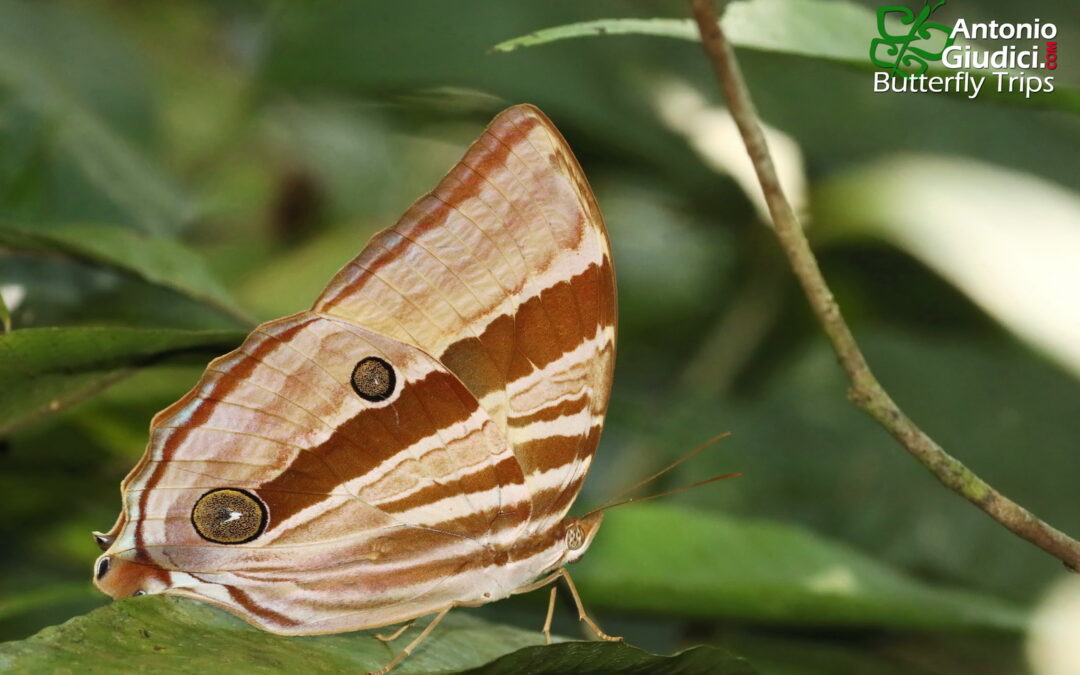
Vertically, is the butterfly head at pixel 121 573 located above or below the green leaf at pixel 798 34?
below

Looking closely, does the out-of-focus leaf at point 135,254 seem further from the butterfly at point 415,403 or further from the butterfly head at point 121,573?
the butterfly head at point 121,573

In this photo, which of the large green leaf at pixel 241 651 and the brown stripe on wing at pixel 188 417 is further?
the brown stripe on wing at pixel 188 417

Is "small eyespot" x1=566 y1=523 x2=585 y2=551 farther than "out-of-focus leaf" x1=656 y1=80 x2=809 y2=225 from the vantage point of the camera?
No

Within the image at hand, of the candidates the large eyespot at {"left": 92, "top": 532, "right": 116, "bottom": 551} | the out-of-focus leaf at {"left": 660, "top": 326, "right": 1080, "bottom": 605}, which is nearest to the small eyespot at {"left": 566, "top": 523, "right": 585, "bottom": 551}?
the large eyespot at {"left": 92, "top": 532, "right": 116, "bottom": 551}

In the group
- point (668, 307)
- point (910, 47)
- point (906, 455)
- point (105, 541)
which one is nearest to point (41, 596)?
point (105, 541)

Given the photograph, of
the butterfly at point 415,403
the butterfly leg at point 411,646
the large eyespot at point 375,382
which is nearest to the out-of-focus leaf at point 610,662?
the butterfly leg at point 411,646

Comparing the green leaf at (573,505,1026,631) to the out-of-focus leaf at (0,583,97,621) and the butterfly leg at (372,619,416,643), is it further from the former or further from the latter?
the out-of-focus leaf at (0,583,97,621)
